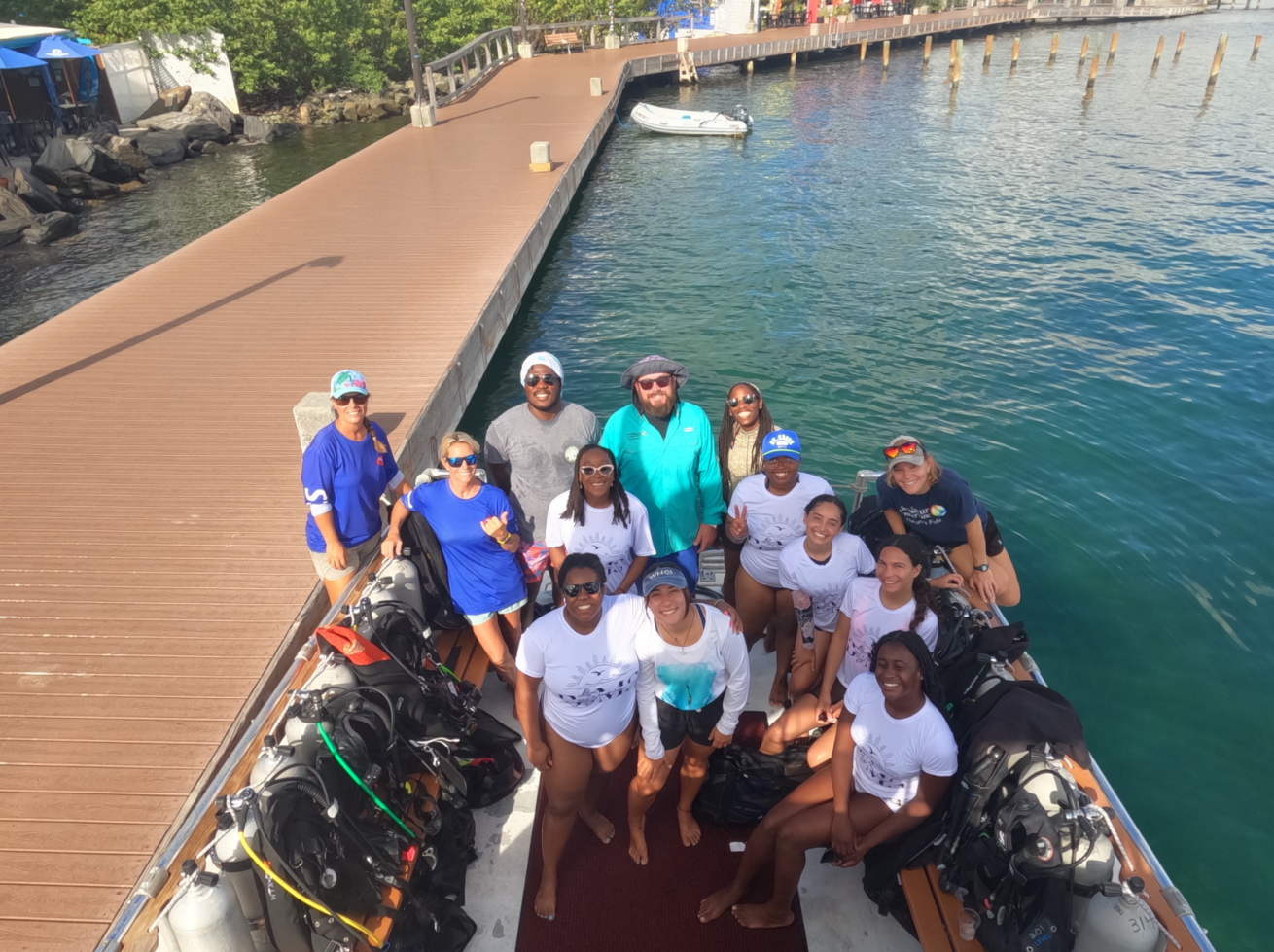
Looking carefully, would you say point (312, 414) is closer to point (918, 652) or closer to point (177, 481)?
point (177, 481)

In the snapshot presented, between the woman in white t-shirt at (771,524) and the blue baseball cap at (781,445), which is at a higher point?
the blue baseball cap at (781,445)

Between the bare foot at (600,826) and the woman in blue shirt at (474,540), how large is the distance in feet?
3.44

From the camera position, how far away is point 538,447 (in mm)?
5121

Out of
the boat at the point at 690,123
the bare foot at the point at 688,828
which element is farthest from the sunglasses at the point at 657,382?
the boat at the point at 690,123

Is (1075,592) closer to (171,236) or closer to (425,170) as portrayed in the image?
(425,170)

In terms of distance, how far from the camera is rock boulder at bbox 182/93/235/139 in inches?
1276

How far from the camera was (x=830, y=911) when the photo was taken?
415cm

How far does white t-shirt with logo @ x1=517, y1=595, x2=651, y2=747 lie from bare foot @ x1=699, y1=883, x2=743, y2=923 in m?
1.15

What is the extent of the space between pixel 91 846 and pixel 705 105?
38775 mm

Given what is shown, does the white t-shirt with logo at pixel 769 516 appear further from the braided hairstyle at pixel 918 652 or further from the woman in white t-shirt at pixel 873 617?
the braided hairstyle at pixel 918 652

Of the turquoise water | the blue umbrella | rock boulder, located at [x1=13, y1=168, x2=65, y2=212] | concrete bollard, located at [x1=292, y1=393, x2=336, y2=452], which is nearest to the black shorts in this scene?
the turquoise water

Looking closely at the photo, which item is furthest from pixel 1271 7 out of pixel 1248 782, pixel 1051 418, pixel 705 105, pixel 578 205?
pixel 1248 782

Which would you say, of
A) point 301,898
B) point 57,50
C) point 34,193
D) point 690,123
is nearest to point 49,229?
point 34,193

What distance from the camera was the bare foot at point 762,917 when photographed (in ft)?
13.3
